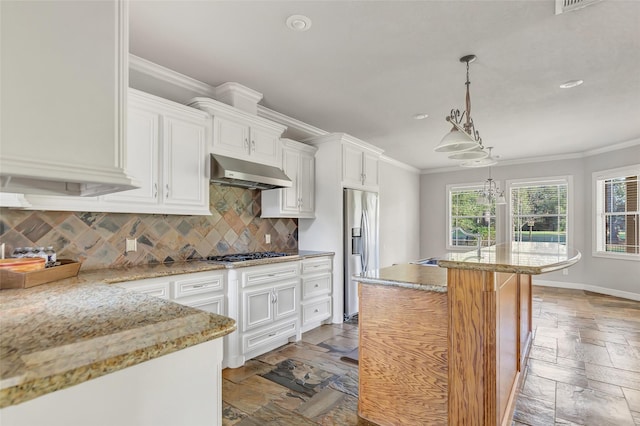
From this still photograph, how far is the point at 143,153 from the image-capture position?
2535mm

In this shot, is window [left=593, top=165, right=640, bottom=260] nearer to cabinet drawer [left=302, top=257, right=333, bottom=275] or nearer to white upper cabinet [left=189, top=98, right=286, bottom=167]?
cabinet drawer [left=302, top=257, right=333, bottom=275]

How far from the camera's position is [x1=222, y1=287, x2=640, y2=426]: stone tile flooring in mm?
2188

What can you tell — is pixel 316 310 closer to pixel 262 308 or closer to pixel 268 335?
pixel 268 335

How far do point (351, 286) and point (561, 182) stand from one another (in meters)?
5.11

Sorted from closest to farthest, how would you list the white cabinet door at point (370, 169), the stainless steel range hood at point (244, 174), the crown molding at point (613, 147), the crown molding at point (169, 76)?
the crown molding at point (169, 76) → the stainless steel range hood at point (244, 174) → the white cabinet door at point (370, 169) → the crown molding at point (613, 147)

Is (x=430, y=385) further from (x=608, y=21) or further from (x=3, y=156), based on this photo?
(x=608, y=21)

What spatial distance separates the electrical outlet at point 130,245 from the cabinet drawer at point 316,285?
174cm

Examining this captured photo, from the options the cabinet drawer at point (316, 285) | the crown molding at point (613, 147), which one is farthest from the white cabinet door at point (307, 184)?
the crown molding at point (613, 147)

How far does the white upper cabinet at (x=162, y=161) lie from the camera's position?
7.98 ft

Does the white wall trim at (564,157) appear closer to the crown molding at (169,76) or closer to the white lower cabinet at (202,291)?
the crown molding at (169,76)

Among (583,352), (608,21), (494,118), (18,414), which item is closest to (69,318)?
(18,414)

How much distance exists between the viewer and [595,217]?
5.90 meters

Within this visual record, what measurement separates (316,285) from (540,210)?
5.40 metres

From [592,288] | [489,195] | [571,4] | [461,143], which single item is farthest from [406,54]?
[592,288]
